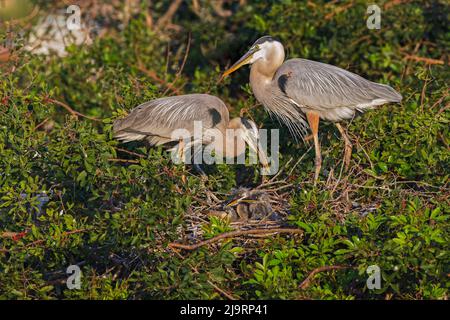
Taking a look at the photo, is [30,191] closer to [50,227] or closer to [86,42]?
[50,227]

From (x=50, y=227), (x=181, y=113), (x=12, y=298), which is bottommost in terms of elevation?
(x=12, y=298)

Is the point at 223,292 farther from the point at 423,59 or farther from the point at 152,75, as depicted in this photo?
the point at 423,59

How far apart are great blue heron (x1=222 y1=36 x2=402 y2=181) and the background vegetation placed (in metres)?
0.17

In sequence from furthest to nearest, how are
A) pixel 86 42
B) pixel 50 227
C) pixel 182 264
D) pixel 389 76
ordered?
pixel 86 42 < pixel 389 76 < pixel 50 227 < pixel 182 264

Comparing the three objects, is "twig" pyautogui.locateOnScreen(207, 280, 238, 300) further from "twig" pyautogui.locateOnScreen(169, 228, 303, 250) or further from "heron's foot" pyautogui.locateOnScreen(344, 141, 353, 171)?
"heron's foot" pyautogui.locateOnScreen(344, 141, 353, 171)

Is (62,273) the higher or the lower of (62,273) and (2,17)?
the lower

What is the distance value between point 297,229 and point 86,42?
13.8ft

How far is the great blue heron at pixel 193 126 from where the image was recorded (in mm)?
7895

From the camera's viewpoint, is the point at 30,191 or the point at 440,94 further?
the point at 440,94

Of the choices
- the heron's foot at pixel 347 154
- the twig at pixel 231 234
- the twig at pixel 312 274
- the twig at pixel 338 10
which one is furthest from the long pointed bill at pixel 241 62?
the twig at pixel 312 274

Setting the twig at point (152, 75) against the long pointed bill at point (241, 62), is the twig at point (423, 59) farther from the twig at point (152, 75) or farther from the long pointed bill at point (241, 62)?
the twig at point (152, 75)

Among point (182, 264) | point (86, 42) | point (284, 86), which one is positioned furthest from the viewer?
point (86, 42)

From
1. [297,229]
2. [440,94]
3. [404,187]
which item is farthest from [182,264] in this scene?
[440,94]

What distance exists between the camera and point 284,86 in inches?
312
